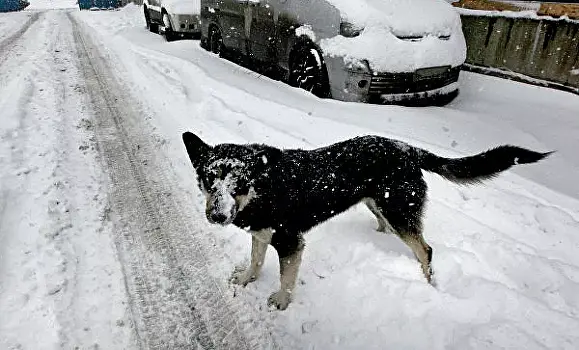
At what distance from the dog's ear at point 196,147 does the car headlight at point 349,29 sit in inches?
141

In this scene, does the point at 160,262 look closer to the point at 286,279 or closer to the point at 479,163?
the point at 286,279

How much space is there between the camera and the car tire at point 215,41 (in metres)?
8.85

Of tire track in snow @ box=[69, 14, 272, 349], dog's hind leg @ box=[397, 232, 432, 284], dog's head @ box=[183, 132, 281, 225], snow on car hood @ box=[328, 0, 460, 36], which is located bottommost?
tire track in snow @ box=[69, 14, 272, 349]

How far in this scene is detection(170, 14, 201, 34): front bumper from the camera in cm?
1076

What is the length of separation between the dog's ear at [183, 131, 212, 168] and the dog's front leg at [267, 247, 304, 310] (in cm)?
90

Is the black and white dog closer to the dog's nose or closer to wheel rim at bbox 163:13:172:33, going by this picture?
the dog's nose

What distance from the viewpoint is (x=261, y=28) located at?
6859 mm

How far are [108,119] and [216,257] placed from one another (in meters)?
3.88

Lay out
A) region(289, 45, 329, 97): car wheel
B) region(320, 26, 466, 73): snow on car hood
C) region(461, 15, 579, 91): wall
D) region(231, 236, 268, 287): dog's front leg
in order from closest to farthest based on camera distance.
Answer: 1. region(231, 236, 268, 287): dog's front leg
2. region(320, 26, 466, 73): snow on car hood
3. region(289, 45, 329, 97): car wheel
4. region(461, 15, 579, 91): wall

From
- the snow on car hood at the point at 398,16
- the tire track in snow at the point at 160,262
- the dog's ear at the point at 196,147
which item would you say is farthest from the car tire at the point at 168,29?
the dog's ear at the point at 196,147

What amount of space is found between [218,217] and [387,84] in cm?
384

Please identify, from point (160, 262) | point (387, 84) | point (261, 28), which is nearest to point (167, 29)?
point (261, 28)

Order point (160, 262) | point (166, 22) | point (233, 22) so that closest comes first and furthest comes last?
1. point (160, 262)
2. point (233, 22)
3. point (166, 22)

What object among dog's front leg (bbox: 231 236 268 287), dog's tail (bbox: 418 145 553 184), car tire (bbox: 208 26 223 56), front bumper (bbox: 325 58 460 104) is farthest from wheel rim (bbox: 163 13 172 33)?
dog's tail (bbox: 418 145 553 184)
